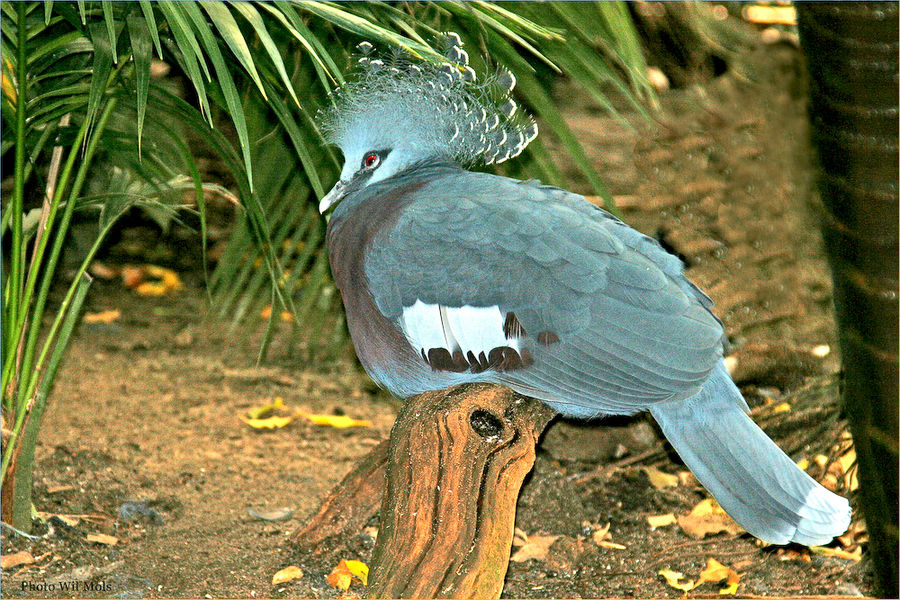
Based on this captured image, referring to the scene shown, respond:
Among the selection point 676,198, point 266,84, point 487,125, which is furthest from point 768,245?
point 266,84

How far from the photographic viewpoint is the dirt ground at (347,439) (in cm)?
245

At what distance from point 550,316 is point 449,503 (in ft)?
1.53

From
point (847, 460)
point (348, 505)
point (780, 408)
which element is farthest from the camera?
point (780, 408)

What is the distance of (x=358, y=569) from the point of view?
2459 millimetres

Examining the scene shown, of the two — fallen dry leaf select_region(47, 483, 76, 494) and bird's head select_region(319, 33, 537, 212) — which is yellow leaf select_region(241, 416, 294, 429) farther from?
bird's head select_region(319, 33, 537, 212)

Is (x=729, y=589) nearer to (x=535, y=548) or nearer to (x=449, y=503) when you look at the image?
(x=535, y=548)

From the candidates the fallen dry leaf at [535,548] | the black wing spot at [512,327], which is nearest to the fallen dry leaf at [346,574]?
the fallen dry leaf at [535,548]

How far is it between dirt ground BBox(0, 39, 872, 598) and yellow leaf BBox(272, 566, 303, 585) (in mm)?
17

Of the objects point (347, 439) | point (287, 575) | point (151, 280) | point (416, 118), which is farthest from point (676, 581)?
point (151, 280)

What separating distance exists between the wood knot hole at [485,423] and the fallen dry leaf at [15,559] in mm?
1252

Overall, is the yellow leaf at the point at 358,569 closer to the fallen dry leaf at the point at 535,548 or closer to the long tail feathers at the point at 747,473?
the fallen dry leaf at the point at 535,548

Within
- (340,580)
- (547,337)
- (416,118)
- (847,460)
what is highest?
(416,118)

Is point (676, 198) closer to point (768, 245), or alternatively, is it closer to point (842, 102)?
point (768, 245)

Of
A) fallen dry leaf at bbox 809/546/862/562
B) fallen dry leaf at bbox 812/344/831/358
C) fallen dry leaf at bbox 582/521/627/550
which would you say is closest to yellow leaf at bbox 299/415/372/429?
fallen dry leaf at bbox 582/521/627/550
